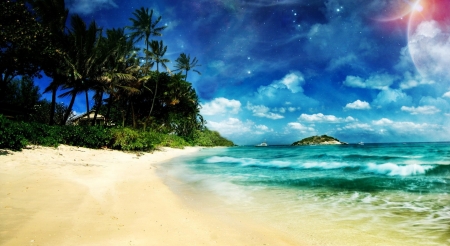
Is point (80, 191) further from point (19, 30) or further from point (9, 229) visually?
point (19, 30)

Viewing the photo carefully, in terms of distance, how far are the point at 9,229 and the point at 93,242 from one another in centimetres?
112

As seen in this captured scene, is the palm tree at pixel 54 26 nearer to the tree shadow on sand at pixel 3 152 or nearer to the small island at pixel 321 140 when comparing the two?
the tree shadow on sand at pixel 3 152

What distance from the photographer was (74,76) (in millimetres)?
20109

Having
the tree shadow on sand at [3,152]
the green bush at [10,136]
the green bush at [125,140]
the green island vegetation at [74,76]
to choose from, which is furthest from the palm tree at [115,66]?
the tree shadow on sand at [3,152]

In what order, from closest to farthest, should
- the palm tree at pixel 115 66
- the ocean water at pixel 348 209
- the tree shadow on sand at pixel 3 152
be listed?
1. the ocean water at pixel 348 209
2. the tree shadow on sand at pixel 3 152
3. the palm tree at pixel 115 66

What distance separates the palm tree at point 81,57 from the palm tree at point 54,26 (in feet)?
2.06

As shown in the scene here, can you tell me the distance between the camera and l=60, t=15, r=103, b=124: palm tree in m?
20.4

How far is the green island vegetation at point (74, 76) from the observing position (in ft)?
40.5

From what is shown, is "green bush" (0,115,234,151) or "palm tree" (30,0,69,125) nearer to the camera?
"green bush" (0,115,234,151)

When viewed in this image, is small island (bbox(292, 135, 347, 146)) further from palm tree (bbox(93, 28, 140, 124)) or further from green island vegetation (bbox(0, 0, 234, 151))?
palm tree (bbox(93, 28, 140, 124))

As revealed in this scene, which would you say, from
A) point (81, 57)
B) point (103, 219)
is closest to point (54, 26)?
point (81, 57)

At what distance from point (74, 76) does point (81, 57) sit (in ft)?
6.27

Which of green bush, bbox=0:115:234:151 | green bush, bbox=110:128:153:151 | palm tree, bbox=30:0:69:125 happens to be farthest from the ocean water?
palm tree, bbox=30:0:69:125

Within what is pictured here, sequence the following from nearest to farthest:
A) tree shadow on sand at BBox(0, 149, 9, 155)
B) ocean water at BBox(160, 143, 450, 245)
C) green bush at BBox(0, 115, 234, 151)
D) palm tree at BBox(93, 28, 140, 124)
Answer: ocean water at BBox(160, 143, 450, 245) → tree shadow on sand at BBox(0, 149, 9, 155) → green bush at BBox(0, 115, 234, 151) → palm tree at BBox(93, 28, 140, 124)
